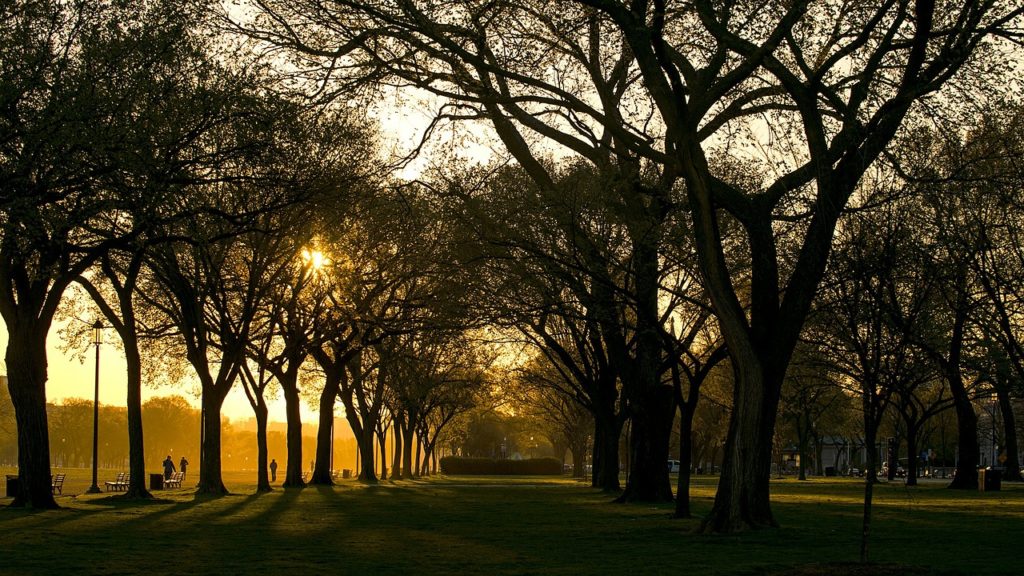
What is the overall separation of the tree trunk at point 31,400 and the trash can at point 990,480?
37590 mm

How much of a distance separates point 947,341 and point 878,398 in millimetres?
30852

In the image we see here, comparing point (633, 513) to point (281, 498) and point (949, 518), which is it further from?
point (281, 498)

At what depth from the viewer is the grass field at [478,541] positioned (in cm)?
1525

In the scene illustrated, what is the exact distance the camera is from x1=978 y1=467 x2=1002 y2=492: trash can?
163 feet

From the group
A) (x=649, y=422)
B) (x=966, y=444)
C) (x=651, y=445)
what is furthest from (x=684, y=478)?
(x=966, y=444)

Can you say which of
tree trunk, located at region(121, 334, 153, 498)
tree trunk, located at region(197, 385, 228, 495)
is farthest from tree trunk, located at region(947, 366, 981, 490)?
tree trunk, located at region(121, 334, 153, 498)

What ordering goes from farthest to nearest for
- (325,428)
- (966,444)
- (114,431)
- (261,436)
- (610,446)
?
(114,431), (325,428), (966,444), (261,436), (610,446)

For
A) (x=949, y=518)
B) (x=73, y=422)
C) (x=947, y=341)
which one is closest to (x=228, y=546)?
(x=949, y=518)

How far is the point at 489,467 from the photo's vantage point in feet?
345

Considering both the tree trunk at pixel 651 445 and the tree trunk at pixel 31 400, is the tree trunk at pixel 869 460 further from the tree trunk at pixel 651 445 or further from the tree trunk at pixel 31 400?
the tree trunk at pixel 31 400

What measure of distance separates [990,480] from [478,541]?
36137 mm

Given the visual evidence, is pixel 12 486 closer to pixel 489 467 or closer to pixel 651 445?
pixel 651 445

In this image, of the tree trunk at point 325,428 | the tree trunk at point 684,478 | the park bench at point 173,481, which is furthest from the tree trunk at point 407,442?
the tree trunk at point 684,478

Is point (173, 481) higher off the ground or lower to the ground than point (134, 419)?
lower
